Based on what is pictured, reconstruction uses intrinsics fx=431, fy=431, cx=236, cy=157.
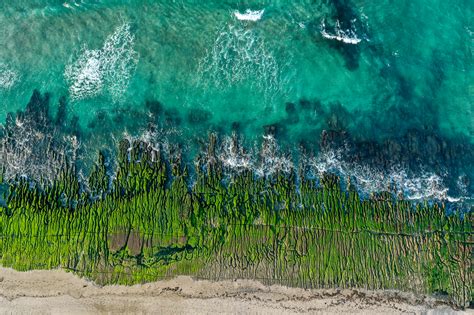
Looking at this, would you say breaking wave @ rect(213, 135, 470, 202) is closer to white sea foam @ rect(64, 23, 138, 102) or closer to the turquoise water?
the turquoise water

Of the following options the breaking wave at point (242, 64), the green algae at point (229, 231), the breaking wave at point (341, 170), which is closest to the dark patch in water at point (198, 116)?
the breaking wave at point (242, 64)

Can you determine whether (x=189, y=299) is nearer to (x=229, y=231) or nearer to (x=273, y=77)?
(x=229, y=231)

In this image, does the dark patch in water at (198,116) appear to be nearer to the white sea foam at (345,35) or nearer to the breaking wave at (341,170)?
the breaking wave at (341,170)

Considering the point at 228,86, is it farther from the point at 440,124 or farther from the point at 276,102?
the point at 440,124

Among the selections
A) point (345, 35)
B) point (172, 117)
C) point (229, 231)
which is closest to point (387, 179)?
point (345, 35)

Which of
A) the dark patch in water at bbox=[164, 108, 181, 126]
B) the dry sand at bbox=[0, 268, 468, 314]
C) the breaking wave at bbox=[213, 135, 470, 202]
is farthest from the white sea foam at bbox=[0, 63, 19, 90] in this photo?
the breaking wave at bbox=[213, 135, 470, 202]
